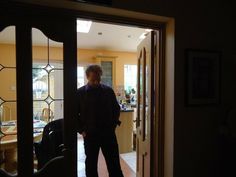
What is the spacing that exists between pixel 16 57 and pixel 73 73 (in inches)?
16.3

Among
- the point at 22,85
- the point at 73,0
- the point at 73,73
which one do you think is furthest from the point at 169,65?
the point at 22,85

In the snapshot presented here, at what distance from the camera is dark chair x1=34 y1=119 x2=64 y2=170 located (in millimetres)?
1482

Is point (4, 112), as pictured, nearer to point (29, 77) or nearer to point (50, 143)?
point (29, 77)

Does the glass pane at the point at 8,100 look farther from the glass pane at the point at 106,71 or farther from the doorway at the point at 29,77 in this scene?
the glass pane at the point at 106,71

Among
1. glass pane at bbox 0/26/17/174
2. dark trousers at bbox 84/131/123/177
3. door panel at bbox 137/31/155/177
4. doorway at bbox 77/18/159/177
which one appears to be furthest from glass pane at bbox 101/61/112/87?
glass pane at bbox 0/26/17/174

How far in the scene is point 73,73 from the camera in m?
1.52

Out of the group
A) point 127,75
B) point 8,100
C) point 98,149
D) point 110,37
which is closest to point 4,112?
point 8,100

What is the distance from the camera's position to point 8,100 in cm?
136

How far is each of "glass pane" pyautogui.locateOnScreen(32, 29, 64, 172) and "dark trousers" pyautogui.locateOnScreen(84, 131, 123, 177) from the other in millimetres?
610

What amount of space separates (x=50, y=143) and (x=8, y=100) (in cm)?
46
